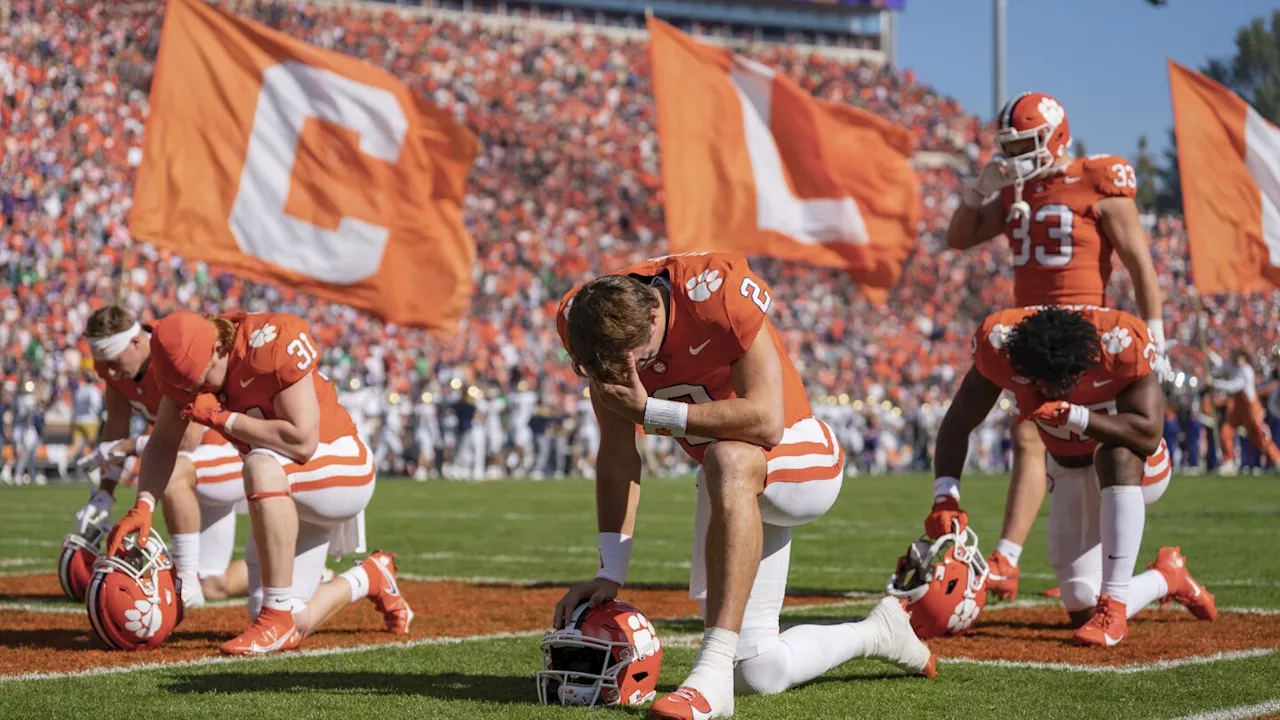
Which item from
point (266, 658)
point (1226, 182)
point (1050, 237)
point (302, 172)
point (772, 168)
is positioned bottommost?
point (266, 658)

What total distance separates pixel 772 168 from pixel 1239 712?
33.5 feet

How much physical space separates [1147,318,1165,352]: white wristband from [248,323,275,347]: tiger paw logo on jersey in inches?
136

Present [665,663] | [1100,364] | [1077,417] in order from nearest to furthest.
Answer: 1. [665,663]
2. [1077,417]
3. [1100,364]

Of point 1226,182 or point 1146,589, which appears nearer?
point 1146,589

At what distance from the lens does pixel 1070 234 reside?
6.99 meters

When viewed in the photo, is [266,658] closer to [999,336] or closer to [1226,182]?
[999,336]

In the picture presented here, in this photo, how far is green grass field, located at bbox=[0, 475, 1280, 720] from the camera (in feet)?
14.5

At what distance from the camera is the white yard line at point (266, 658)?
5.07 metres

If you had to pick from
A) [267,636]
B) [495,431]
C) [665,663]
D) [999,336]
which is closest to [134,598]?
[267,636]

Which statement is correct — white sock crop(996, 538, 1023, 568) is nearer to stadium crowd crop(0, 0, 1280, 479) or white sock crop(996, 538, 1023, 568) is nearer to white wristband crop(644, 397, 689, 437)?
white wristband crop(644, 397, 689, 437)

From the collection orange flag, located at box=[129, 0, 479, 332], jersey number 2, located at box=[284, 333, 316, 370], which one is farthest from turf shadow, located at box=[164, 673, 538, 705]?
orange flag, located at box=[129, 0, 479, 332]

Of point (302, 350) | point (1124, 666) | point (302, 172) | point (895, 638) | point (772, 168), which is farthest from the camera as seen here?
point (772, 168)

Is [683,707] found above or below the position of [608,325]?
below

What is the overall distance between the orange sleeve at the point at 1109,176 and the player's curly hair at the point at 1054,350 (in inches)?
49.8
